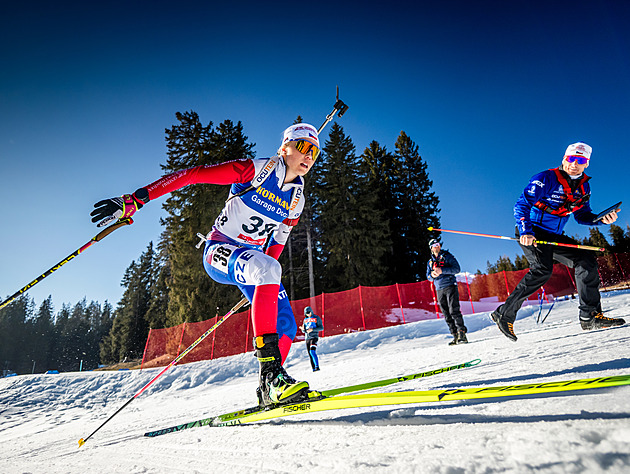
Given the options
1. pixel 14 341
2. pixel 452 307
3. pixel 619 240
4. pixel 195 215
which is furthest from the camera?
pixel 14 341

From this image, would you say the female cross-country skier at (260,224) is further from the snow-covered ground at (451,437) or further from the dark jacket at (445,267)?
the dark jacket at (445,267)

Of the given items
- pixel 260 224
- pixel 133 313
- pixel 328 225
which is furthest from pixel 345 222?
pixel 133 313

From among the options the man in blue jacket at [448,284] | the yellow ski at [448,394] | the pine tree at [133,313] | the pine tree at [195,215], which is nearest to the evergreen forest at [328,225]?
the pine tree at [195,215]

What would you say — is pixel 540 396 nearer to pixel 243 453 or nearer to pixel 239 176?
pixel 243 453

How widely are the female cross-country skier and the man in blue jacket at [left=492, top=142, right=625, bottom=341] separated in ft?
9.32

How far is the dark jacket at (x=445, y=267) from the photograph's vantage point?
674 centimetres

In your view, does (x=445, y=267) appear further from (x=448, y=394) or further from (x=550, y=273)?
(x=448, y=394)

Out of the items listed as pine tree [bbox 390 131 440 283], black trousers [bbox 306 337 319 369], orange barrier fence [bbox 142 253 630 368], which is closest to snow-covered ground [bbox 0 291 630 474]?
black trousers [bbox 306 337 319 369]

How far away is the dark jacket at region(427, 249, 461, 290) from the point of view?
265 inches

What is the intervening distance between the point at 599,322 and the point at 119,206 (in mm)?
5127

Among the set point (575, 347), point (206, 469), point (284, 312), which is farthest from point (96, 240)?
point (575, 347)

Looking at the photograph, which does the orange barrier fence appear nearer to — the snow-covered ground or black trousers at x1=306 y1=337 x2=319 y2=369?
black trousers at x1=306 y1=337 x2=319 y2=369

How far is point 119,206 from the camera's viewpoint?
233cm

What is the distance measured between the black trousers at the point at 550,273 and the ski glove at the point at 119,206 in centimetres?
400
